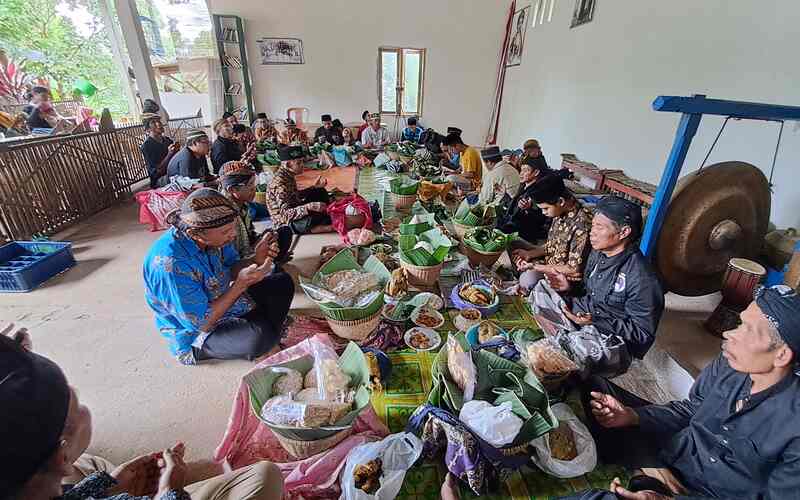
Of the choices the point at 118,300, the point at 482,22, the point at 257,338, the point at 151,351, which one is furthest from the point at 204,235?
the point at 482,22

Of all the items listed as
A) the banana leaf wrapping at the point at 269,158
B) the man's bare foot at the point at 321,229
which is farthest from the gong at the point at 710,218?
the banana leaf wrapping at the point at 269,158

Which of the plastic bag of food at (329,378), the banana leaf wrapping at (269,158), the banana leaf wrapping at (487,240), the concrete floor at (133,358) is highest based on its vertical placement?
the banana leaf wrapping at (269,158)

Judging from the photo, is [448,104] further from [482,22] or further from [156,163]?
[156,163]

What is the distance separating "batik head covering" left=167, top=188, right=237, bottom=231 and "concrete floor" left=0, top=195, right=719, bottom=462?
3.25 ft

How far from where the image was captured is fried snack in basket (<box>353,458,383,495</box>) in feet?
4.21

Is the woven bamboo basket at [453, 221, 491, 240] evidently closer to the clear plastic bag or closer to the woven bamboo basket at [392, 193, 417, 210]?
the woven bamboo basket at [392, 193, 417, 210]

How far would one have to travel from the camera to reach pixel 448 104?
10.6 m

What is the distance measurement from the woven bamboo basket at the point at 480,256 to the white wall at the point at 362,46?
28.8ft

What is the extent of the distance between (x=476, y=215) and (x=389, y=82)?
27.7 ft

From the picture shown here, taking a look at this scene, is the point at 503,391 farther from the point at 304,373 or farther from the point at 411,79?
the point at 411,79

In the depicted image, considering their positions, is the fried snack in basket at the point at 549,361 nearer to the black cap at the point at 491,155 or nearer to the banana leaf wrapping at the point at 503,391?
the banana leaf wrapping at the point at 503,391

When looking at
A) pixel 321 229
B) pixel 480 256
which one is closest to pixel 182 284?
pixel 480 256

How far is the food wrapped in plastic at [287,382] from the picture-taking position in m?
1.55

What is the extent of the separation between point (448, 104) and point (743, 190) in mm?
9258
